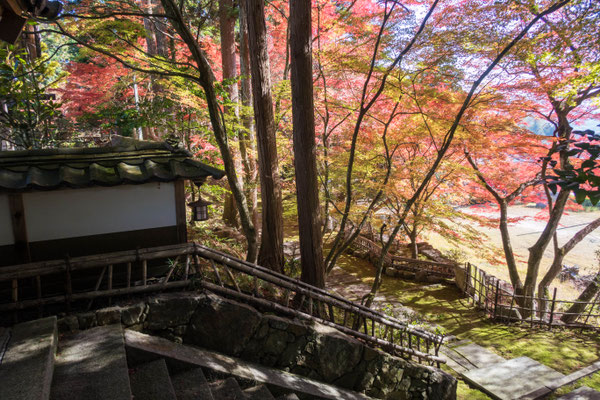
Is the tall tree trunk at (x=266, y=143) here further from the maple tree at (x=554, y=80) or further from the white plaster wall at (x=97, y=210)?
the maple tree at (x=554, y=80)

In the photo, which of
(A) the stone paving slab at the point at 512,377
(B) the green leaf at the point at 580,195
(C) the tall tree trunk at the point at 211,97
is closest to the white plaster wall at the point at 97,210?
(C) the tall tree trunk at the point at 211,97

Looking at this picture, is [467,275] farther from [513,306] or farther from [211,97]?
[211,97]

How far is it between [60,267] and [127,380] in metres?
1.65

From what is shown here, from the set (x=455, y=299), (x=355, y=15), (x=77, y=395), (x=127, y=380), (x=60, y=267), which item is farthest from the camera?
(x=455, y=299)

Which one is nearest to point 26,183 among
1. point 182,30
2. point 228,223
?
point 182,30

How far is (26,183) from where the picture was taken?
382 centimetres

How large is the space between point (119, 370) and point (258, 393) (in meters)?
1.52

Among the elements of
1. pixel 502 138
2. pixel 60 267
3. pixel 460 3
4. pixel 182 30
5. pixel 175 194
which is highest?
pixel 460 3

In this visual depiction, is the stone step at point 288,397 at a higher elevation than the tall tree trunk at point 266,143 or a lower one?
lower

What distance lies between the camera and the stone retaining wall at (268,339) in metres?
3.94

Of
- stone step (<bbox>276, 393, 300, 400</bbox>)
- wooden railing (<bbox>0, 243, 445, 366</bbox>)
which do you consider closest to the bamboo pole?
wooden railing (<bbox>0, 243, 445, 366</bbox>)

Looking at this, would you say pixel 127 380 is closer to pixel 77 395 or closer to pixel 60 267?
pixel 77 395

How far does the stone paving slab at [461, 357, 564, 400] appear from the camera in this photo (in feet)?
20.0

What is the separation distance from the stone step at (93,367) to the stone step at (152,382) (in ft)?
0.74
